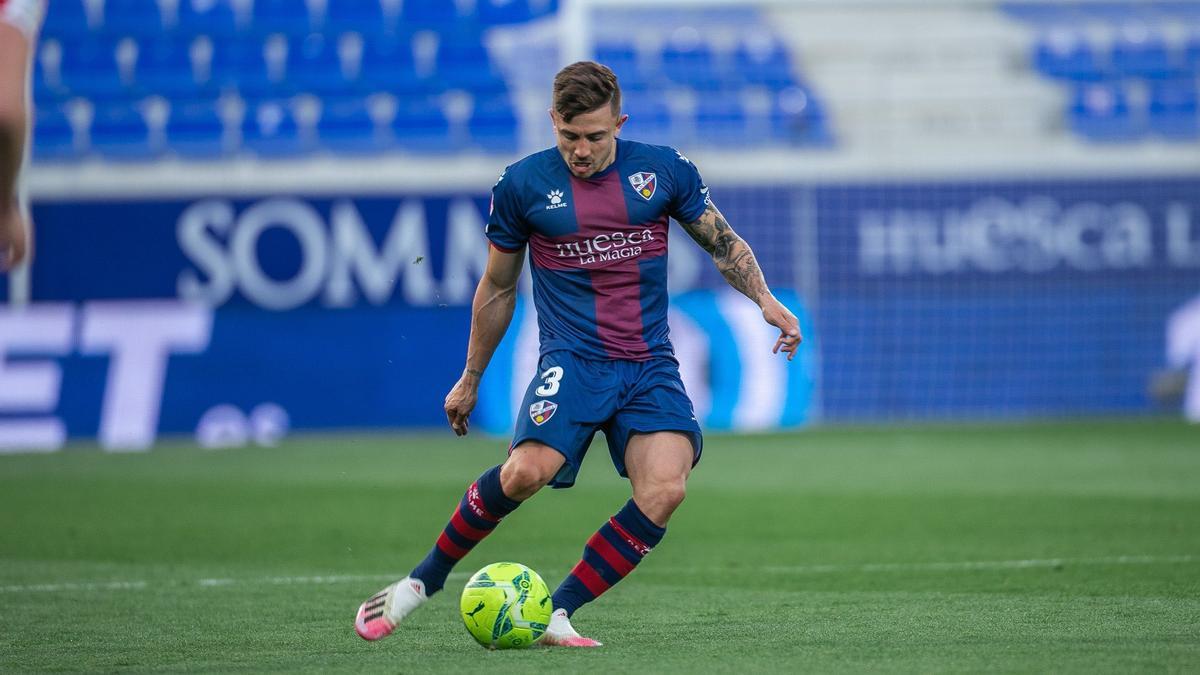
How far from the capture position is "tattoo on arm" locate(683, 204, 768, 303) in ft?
18.9

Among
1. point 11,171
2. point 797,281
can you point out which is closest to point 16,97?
point 11,171

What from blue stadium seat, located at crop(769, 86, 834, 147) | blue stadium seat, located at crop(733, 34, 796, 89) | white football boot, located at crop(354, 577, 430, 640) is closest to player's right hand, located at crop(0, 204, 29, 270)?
white football boot, located at crop(354, 577, 430, 640)

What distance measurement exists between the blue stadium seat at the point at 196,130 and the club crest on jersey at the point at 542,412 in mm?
12711

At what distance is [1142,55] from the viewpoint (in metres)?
21.3

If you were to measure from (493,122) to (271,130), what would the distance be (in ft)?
7.44

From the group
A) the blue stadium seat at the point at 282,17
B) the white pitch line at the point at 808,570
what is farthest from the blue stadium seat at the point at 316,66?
the white pitch line at the point at 808,570

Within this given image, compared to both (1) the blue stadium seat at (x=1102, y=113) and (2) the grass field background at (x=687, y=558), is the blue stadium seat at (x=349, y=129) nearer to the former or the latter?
(2) the grass field background at (x=687, y=558)

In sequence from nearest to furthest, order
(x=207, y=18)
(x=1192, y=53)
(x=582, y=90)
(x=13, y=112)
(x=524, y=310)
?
(x=13, y=112) < (x=582, y=90) < (x=524, y=310) < (x=207, y=18) < (x=1192, y=53)

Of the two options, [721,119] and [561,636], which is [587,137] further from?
[721,119]

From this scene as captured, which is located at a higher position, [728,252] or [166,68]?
[166,68]

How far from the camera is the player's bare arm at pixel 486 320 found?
5.75 m

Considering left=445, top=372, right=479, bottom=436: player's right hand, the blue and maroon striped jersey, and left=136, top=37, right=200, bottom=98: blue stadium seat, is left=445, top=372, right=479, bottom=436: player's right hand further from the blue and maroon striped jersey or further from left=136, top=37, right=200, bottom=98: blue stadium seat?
left=136, top=37, right=200, bottom=98: blue stadium seat

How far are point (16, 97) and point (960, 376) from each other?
1499cm

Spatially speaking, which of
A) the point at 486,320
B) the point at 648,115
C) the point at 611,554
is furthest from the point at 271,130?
the point at 611,554
